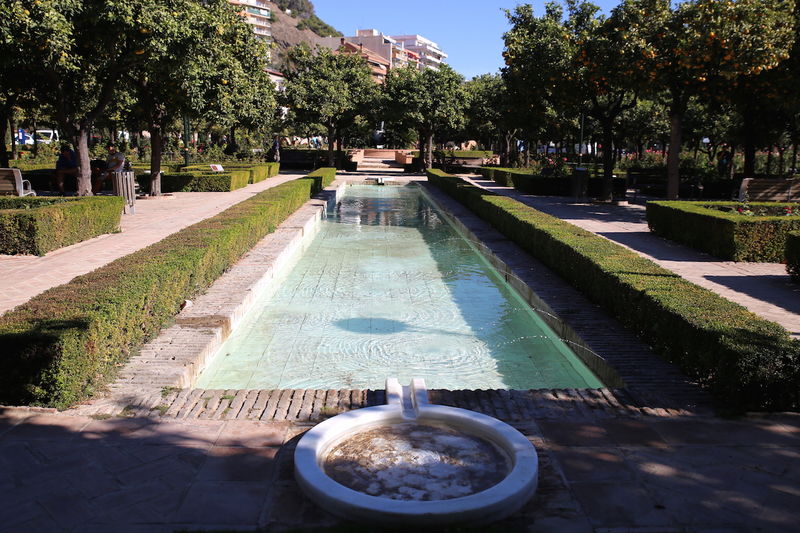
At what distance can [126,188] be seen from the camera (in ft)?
49.3

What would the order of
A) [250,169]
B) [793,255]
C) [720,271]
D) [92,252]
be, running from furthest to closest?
[250,169] < [92,252] < [720,271] < [793,255]

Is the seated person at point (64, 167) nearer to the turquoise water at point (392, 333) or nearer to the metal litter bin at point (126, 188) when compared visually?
the metal litter bin at point (126, 188)

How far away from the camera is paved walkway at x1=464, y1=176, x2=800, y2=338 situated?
24.1ft

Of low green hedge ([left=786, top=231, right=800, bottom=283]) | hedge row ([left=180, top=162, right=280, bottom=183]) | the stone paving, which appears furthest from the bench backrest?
low green hedge ([left=786, top=231, right=800, bottom=283])

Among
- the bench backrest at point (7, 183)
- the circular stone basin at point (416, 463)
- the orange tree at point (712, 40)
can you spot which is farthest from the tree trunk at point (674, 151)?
the bench backrest at point (7, 183)

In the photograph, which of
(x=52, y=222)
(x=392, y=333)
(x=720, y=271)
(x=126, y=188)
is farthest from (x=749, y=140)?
(x=52, y=222)

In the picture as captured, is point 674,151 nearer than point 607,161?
Yes

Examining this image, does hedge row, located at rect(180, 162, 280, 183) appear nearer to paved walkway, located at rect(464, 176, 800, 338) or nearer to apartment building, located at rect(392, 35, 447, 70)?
paved walkway, located at rect(464, 176, 800, 338)

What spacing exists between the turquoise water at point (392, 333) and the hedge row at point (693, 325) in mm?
752

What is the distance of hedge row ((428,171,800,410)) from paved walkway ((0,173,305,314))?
6.57 m

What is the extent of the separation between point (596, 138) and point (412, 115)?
43.5 feet

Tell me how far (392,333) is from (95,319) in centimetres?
353

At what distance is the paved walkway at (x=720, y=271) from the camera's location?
7352mm

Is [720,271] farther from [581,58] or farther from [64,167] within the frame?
[64,167]
